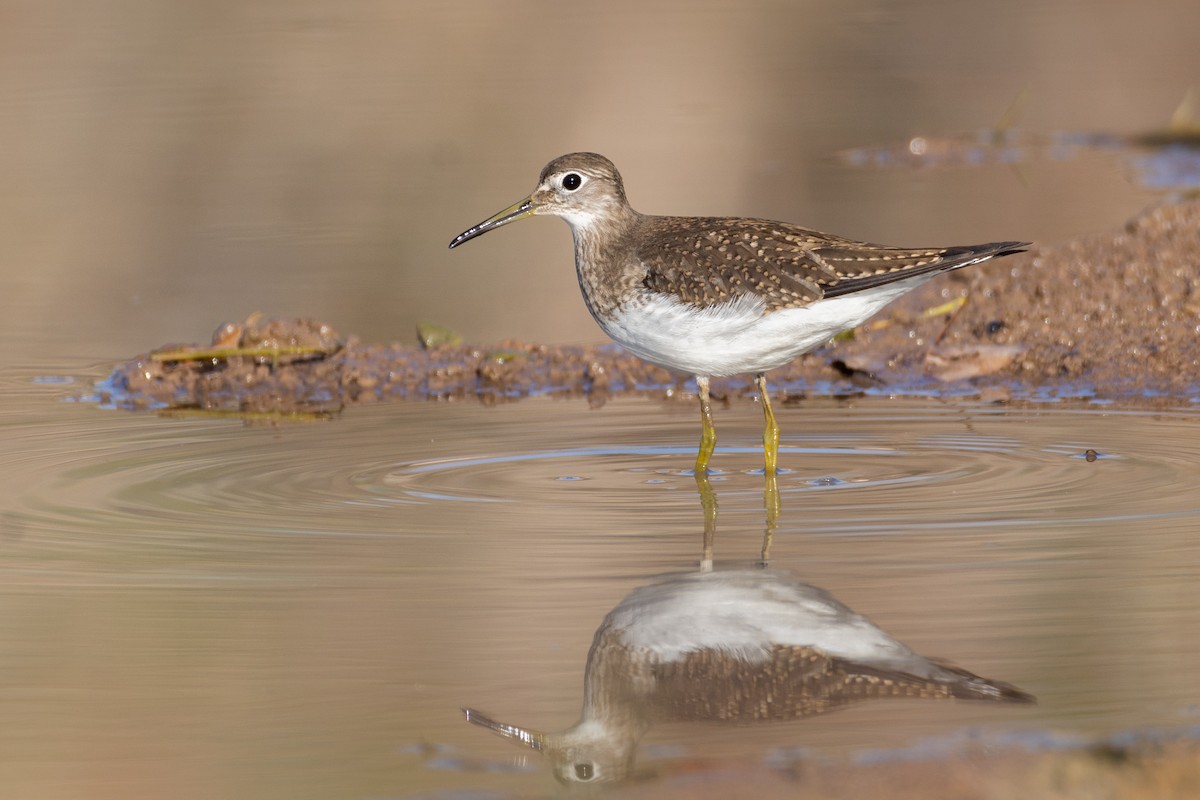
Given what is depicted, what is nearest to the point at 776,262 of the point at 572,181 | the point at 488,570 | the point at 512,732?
the point at 572,181

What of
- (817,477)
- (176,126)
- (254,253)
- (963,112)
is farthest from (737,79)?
(817,477)

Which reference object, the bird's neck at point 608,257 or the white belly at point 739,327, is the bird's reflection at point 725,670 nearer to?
the white belly at point 739,327

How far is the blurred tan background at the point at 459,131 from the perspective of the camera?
1215 centimetres

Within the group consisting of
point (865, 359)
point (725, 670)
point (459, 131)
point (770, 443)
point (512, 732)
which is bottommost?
point (512, 732)

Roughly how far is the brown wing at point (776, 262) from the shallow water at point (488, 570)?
78 cm

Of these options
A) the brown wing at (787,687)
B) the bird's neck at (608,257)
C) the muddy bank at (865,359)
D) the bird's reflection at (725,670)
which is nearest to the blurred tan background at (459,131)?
the muddy bank at (865,359)

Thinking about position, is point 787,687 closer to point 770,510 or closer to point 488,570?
point 488,570

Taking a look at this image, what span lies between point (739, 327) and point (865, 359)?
7.88 ft

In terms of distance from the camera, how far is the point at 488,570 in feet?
19.2

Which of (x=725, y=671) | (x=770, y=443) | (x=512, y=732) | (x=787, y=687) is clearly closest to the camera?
(x=512, y=732)

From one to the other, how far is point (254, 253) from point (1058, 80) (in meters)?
10.6

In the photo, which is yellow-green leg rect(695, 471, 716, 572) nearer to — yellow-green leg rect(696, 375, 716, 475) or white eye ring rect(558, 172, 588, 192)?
yellow-green leg rect(696, 375, 716, 475)

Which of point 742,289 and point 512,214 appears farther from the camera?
point 512,214

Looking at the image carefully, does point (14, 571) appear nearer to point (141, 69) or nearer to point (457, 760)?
point (457, 760)
